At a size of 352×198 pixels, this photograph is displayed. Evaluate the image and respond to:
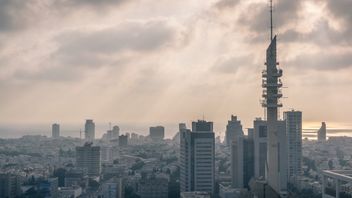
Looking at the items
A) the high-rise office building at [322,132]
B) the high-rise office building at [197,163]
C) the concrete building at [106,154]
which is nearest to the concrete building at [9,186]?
the high-rise office building at [197,163]

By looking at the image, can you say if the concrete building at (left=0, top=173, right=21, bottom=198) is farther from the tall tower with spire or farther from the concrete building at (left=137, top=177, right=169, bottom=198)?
the tall tower with spire

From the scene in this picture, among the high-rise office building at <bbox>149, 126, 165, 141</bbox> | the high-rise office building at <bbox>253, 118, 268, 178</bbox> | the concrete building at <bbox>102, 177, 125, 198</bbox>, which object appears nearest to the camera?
the concrete building at <bbox>102, 177, 125, 198</bbox>

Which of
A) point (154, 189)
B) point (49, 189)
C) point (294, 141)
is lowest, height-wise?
point (49, 189)

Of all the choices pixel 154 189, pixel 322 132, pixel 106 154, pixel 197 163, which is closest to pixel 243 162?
pixel 197 163

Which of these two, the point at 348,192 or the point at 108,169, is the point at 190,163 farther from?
the point at 108,169

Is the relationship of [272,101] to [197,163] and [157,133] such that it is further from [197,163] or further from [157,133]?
[157,133]

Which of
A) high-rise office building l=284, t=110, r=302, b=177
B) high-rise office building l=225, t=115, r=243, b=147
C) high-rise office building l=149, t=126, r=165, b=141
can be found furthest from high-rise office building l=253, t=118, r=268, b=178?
high-rise office building l=149, t=126, r=165, b=141
